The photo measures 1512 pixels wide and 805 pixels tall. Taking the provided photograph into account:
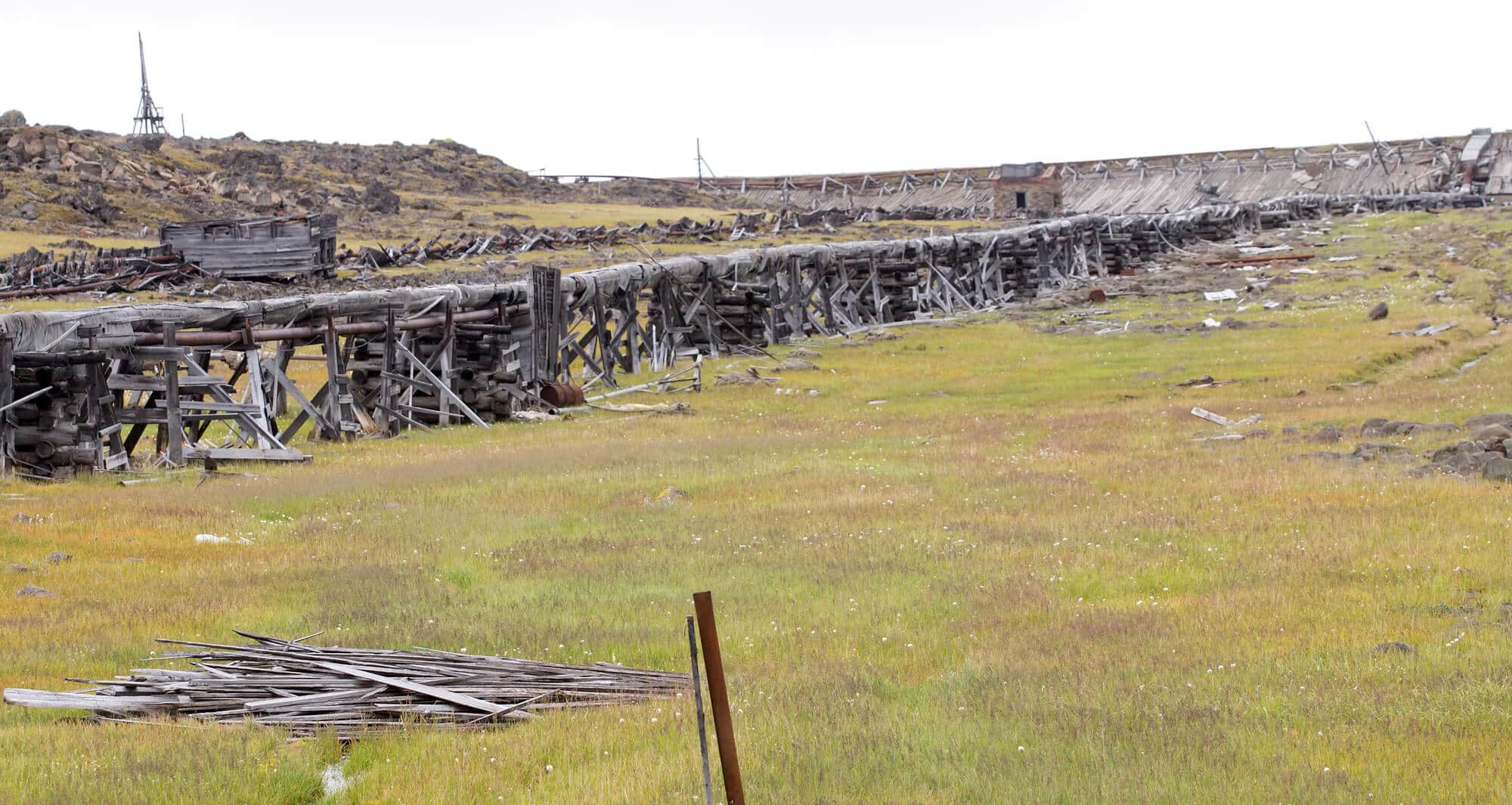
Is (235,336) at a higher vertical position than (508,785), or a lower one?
higher

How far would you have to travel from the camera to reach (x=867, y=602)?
1105 cm

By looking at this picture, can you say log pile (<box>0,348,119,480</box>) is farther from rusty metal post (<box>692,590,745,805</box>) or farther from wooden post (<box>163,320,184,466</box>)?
rusty metal post (<box>692,590,745,805</box>)

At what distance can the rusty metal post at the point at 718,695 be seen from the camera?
529cm

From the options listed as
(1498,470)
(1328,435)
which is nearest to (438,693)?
(1498,470)

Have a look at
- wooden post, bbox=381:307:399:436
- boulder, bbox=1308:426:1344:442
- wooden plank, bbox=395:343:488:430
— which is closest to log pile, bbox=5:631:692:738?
boulder, bbox=1308:426:1344:442

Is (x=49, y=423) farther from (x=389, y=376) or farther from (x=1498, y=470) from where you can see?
(x=1498, y=470)

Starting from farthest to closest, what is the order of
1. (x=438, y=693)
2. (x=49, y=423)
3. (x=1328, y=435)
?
(x=49, y=423), (x=1328, y=435), (x=438, y=693)

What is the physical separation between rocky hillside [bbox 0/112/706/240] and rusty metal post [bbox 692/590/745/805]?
59626 mm

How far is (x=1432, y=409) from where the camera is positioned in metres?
19.5

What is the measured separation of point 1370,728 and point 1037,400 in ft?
60.4

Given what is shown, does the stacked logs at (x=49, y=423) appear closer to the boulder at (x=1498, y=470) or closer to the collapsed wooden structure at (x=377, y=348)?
the collapsed wooden structure at (x=377, y=348)

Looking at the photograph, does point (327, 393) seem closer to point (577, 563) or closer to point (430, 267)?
point (577, 563)

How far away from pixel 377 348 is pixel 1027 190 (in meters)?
→ 73.3

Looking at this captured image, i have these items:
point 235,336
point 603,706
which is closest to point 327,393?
point 235,336
